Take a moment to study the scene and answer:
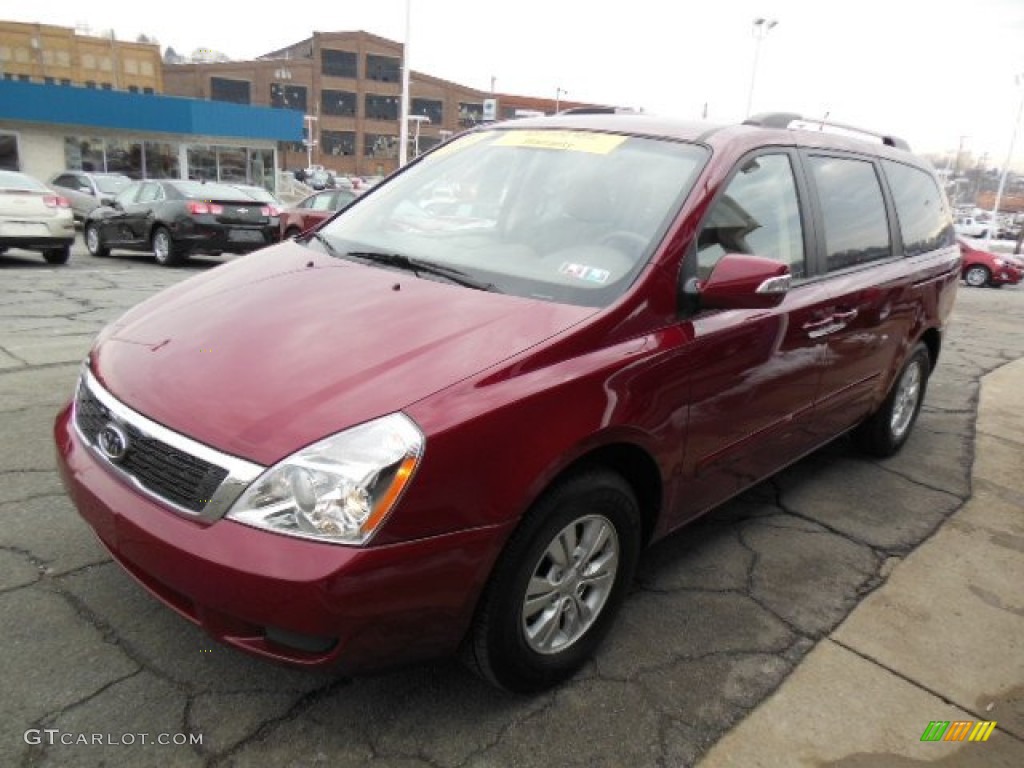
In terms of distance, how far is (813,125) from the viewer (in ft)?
12.2

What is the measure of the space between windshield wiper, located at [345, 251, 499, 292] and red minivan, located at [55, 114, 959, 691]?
13 millimetres

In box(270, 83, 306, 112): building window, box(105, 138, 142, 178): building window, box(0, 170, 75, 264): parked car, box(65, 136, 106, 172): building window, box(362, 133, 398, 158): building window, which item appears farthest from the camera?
box(362, 133, 398, 158): building window

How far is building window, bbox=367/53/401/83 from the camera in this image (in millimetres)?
83000

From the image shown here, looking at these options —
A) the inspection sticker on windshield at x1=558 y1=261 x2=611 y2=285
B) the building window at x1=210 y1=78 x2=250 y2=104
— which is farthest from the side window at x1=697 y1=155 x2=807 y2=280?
the building window at x1=210 y1=78 x2=250 y2=104

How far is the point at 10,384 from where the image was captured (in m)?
4.68

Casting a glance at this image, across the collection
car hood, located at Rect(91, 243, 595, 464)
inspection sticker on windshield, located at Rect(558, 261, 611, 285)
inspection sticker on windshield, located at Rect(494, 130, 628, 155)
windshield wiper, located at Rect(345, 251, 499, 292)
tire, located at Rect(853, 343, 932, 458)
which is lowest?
tire, located at Rect(853, 343, 932, 458)

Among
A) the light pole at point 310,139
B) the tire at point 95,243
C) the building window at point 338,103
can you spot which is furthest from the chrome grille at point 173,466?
the building window at point 338,103

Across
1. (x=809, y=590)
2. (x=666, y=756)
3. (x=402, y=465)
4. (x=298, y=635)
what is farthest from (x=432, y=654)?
(x=809, y=590)

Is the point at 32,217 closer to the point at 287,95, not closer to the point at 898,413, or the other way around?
the point at 898,413

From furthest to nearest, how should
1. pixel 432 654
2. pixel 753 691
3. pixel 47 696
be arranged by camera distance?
1. pixel 753 691
2. pixel 47 696
3. pixel 432 654

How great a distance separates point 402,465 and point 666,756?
1135mm

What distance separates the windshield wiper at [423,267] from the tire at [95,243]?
12.4 meters

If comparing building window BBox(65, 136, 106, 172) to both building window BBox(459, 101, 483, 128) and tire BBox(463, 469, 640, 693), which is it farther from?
building window BBox(459, 101, 483, 128)

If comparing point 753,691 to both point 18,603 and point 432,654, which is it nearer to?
point 432,654
